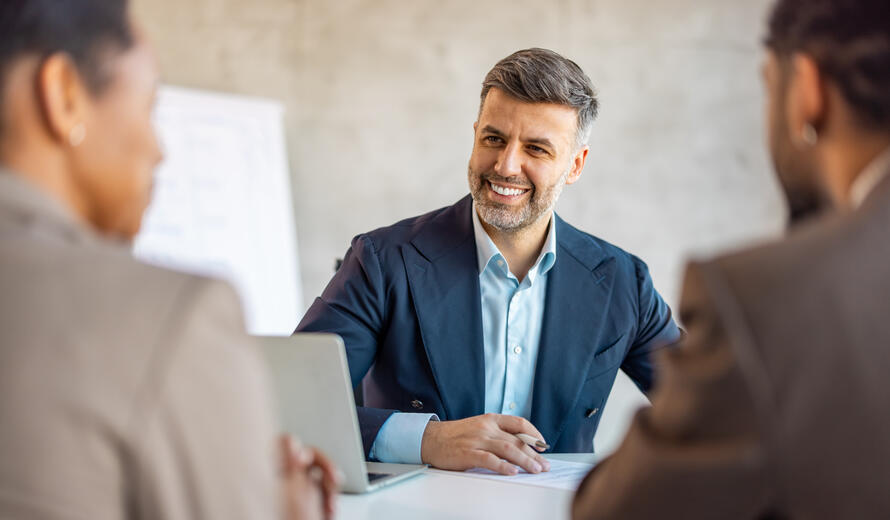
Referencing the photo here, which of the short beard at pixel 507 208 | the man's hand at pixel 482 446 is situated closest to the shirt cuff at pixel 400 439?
the man's hand at pixel 482 446

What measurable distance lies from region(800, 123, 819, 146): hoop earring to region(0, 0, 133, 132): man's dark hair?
2.42 feet

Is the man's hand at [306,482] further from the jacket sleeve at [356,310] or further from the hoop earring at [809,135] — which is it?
the jacket sleeve at [356,310]

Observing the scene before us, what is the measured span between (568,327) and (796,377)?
4.62 ft

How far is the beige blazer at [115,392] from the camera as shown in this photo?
2.23 feet

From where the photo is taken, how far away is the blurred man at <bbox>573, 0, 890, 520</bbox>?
0.78m

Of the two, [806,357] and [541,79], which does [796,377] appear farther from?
[541,79]

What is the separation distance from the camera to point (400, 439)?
71.7 inches

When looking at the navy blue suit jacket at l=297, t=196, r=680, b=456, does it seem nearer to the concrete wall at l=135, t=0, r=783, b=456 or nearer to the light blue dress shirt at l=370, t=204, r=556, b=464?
the light blue dress shirt at l=370, t=204, r=556, b=464

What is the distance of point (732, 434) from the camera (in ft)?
2.61

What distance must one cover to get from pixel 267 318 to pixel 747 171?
268cm

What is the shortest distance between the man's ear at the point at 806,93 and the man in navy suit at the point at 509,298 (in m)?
1.22

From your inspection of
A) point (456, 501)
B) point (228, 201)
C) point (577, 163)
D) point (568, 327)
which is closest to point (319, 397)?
point (456, 501)

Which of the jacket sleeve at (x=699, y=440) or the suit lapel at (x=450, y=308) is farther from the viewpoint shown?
the suit lapel at (x=450, y=308)

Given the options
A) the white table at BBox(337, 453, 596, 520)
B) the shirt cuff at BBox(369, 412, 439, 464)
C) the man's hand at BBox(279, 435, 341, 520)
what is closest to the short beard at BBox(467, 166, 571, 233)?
the shirt cuff at BBox(369, 412, 439, 464)
